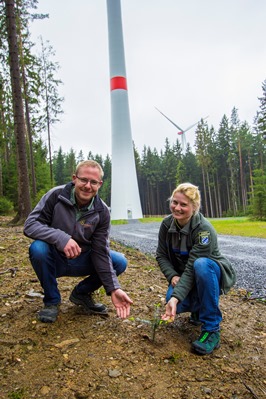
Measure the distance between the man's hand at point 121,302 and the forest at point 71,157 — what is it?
23.5 feet

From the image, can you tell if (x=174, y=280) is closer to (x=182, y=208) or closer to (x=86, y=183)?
(x=182, y=208)

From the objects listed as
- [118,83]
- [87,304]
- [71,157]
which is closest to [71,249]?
[87,304]

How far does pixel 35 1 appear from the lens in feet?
40.2

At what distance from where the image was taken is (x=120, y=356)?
204cm

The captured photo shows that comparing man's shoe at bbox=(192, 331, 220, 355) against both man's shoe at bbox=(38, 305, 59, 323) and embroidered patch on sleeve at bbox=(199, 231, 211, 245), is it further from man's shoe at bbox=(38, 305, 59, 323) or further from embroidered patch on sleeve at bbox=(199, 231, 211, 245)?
man's shoe at bbox=(38, 305, 59, 323)

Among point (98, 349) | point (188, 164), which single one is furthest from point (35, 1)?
point (188, 164)

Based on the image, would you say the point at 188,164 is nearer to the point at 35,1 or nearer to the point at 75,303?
the point at 35,1

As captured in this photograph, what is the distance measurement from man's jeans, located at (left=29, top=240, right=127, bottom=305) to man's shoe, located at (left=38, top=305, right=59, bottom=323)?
4 cm

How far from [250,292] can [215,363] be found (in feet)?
6.65

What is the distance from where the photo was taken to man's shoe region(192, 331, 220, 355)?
6.93ft

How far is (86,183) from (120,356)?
4.33 ft

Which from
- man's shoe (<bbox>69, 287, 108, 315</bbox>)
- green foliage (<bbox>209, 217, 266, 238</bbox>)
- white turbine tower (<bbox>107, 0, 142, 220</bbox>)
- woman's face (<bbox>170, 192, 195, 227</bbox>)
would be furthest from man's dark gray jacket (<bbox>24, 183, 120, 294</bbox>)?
white turbine tower (<bbox>107, 0, 142, 220</bbox>)

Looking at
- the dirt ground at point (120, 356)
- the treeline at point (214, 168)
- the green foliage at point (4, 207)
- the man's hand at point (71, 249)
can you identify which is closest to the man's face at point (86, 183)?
the man's hand at point (71, 249)

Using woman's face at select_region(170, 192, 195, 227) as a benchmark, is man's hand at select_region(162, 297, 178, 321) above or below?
below
